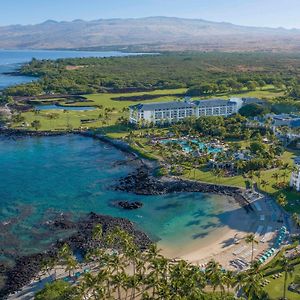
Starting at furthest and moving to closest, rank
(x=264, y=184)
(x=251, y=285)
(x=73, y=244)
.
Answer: (x=264, y=184)
(x=73, y=244)
(x=251, y=285)

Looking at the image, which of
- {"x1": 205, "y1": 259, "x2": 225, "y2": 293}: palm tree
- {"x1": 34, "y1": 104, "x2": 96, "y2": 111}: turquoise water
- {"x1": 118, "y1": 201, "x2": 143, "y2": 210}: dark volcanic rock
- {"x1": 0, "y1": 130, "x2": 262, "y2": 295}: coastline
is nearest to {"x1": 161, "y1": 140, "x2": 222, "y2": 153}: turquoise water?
{"x1": 0, "y1": 130, "x2": 262, "y2": 295}: coastline

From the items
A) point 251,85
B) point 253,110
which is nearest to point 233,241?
point 253,110

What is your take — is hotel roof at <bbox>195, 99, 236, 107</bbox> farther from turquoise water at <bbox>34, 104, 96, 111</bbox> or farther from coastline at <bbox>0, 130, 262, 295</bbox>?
turquoise water at <bbox>34, 104, 96, 111</bbox>

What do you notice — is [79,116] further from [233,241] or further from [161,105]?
[233,241]

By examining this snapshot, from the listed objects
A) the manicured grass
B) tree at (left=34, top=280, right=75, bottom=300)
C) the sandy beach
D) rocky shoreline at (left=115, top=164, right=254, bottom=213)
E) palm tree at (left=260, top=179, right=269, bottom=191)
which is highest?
the manicured grass

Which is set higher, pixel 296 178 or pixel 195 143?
pixel 296 178

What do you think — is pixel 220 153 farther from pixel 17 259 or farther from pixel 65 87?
pixel 65 87

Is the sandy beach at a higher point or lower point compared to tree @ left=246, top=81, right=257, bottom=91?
lower

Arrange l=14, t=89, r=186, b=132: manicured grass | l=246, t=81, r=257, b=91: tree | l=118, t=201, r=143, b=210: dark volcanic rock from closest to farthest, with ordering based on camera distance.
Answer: l=118, t=201, r=143, b=210: dark volcanic rock < l=14, t=89, r=186, b=132: manicured grass < l=246, t=81, r=257, b=91: tree
